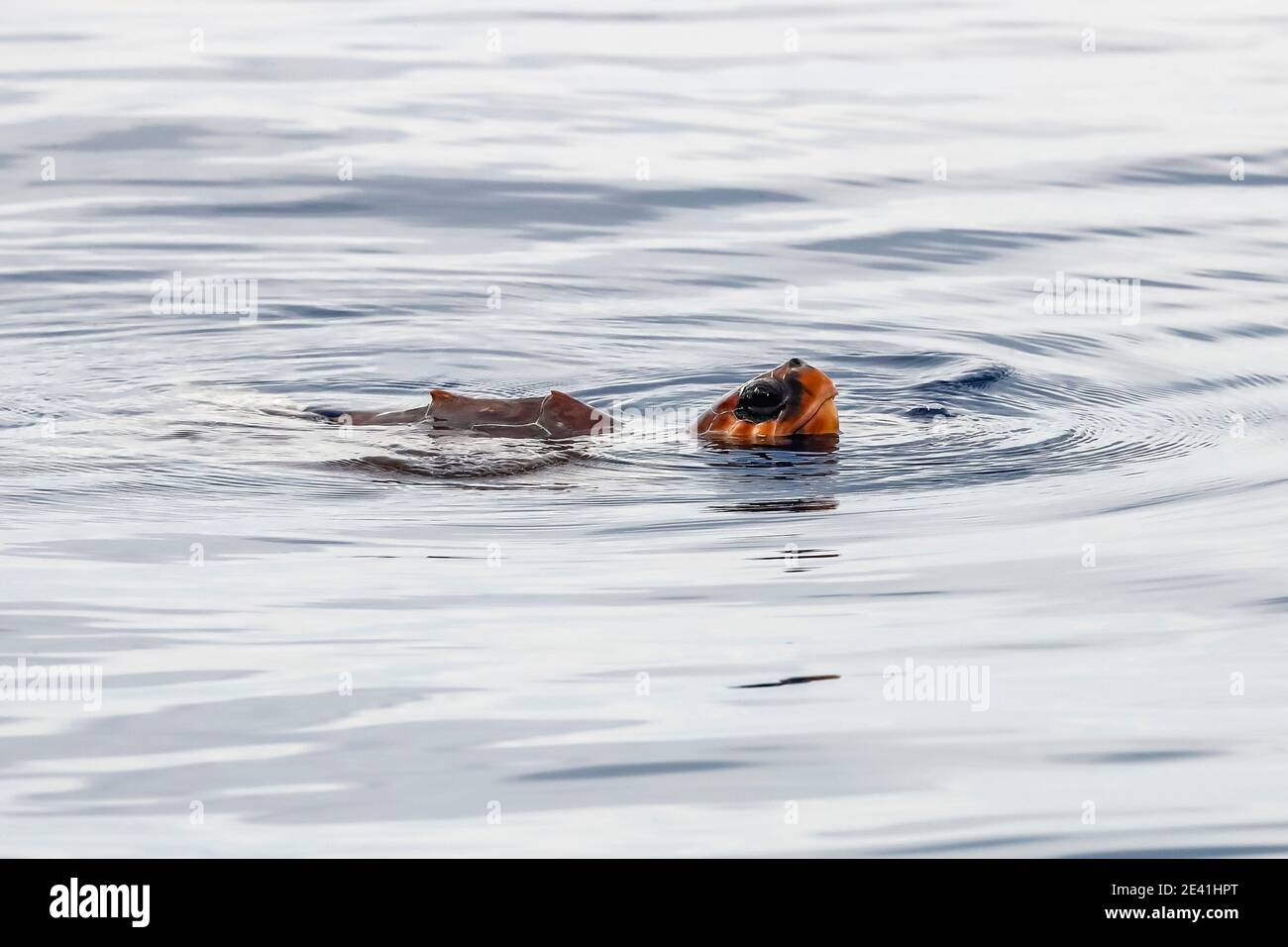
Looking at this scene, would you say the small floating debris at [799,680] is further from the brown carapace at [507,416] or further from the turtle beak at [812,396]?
the brown carapace at [507,416]

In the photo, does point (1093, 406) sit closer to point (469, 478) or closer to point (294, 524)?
point (469, 478)

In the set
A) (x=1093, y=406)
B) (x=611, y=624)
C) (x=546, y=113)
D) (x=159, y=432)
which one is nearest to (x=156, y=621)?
(x=611, y=624)

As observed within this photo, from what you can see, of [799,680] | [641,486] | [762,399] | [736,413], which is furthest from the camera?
[736,413]

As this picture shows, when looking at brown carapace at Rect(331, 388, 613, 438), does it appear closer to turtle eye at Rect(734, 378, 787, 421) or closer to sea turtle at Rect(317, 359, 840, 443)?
sea turtle at Rect(317, 359, 840, 443)

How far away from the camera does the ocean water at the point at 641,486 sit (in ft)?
16.2

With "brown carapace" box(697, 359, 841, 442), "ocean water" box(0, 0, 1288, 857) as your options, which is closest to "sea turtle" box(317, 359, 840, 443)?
"brown carapace" box(697, 359, 841, 442)

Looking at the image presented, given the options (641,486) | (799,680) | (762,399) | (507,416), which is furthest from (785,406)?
(799,680)

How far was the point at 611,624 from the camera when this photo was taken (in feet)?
20.0

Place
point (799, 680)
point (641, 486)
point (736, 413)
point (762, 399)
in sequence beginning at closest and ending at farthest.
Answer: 1. point (799, 680)
2. point (641, 486)
3. point (762, 399)
4. point (736, 413)

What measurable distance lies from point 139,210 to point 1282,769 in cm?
1225

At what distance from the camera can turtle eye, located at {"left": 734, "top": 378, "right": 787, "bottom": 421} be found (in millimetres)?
7934

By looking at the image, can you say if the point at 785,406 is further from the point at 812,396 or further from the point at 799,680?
the point at 799,680

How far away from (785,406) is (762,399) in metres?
0.11

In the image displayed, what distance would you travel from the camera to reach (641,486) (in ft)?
25.4
